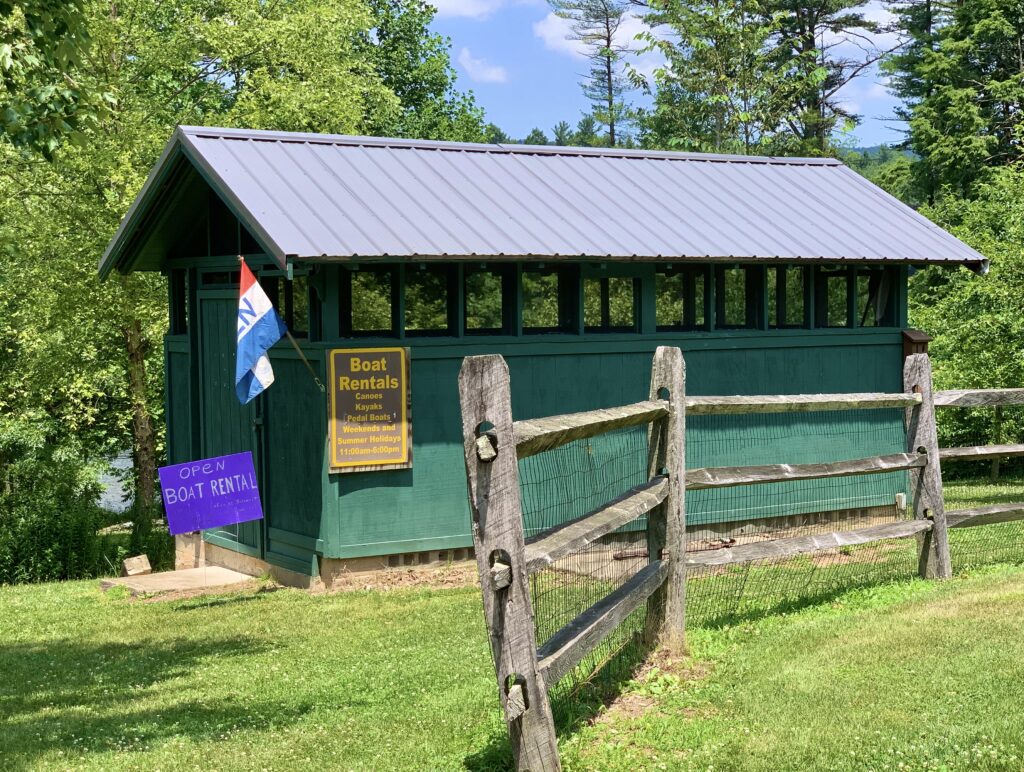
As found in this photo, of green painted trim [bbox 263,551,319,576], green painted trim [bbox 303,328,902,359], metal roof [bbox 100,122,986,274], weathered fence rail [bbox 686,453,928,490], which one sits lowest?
green painted trim [bbox 263,551,319,576]

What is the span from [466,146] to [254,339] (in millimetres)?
4202

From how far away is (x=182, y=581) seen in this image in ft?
45.8

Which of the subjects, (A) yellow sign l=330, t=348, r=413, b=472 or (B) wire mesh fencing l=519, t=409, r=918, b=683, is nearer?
(B) wire mesh fencing l=519, t=409, r=918, b=683

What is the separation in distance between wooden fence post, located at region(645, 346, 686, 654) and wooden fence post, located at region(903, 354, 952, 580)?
9.43 ft

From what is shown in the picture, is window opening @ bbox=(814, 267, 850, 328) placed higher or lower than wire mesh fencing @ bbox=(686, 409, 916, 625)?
higher

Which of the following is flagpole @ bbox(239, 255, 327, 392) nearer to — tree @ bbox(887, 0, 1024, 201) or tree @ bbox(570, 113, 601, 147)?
tree @ bbox(887, 0, 1024, 201)

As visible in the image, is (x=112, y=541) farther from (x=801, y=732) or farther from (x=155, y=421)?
(x=801, y=732)

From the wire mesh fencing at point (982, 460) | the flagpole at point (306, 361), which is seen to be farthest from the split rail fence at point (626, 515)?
the wire mesh fencing at point (982, 460)

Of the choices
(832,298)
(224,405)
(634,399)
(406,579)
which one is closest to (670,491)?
(406,579)

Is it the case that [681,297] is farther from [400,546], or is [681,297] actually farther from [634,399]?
[400,546]

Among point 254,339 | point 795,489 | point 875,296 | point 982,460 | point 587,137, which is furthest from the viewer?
point 587,137

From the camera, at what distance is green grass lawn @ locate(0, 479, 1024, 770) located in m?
5.70

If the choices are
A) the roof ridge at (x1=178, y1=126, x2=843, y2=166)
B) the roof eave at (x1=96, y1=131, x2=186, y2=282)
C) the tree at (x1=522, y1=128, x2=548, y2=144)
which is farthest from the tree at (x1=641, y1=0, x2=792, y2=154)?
the tree at (x1=522, y1=128, x2=548, y2=144)

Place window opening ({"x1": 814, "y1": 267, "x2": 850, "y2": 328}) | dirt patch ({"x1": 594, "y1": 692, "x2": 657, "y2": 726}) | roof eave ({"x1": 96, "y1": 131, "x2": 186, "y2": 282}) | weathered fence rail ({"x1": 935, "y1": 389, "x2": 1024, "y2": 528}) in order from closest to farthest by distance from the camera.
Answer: dirt patch ({"x1": 594, "y1": 692, "x2": 657, "y2": 726})
weathered fence rail ({"x1": 935, "y1": 389, "x2": 1024, "y2": 528})
roof eave ({"x1": 96, "y1": 131, "x2": 186, "y2": 282})
window opening ({"x1": 814, "y1": 267, "x2": 850, "y2": 328})
